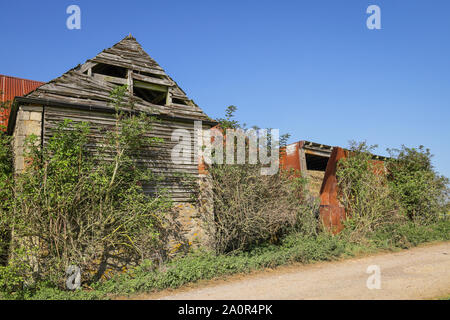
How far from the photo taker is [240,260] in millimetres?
7566

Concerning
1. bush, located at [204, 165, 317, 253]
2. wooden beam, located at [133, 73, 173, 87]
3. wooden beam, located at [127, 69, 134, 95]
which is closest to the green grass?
bush, located at [204, 165, 317, 253]


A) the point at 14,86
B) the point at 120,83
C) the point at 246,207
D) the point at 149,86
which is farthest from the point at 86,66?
the point at 14,86

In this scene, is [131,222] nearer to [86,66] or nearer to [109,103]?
[109,103]

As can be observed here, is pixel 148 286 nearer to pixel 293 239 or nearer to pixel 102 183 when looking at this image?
pixel 102 183

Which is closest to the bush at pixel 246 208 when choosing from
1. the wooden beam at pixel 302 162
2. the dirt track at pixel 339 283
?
the dirt track at pixel 339 283

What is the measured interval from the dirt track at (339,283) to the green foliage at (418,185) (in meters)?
5.10

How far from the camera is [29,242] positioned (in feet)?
21.8

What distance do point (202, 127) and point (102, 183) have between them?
146 inches

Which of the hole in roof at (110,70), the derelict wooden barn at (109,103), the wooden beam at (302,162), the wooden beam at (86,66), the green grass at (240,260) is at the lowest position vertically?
the green grass at (240,260)

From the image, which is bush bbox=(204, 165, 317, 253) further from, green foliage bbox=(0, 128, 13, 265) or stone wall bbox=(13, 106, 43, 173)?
green foliage bbox=(0, 128, 13, 265)

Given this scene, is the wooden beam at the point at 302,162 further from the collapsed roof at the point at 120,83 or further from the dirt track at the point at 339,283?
the collapsed roof at the point at 120,83

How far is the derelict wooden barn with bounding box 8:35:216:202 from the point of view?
7523 mm

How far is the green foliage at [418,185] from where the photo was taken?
43.0 feet
